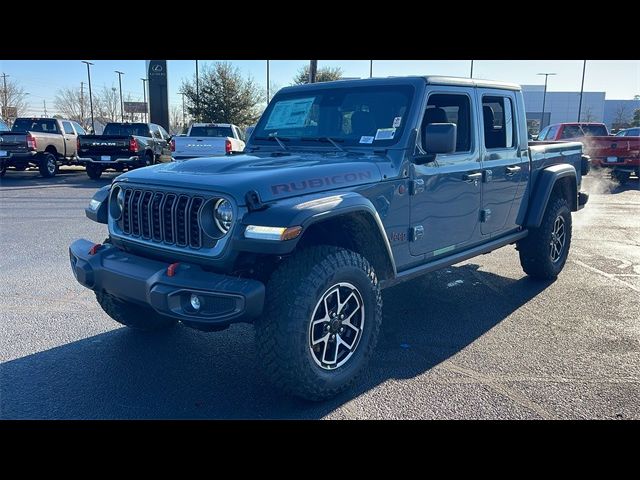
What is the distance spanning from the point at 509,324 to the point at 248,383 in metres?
2.41

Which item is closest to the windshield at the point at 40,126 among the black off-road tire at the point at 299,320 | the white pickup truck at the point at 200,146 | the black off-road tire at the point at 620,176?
the white pickup truck at the point at 200,146

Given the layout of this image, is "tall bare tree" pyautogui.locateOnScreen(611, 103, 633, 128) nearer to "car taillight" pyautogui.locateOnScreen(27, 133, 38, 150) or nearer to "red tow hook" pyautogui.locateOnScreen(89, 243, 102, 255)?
"car taillight" pyautogui.locateOnScreen(27, 133, 38, 150)

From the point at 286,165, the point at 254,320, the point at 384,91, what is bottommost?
the point at 254,320

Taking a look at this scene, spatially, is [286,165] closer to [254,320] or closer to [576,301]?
[254,320]

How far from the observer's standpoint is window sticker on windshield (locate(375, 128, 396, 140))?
410 cm

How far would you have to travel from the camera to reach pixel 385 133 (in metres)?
4.13

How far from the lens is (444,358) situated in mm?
4039

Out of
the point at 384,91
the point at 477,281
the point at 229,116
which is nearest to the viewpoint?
the point at 384,91

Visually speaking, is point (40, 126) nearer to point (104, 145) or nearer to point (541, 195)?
point (104, 145)

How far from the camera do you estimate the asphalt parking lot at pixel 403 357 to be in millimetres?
3307

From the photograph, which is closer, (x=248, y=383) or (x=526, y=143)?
(x=248, y=383)

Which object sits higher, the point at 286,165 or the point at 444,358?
the point at 286,165
